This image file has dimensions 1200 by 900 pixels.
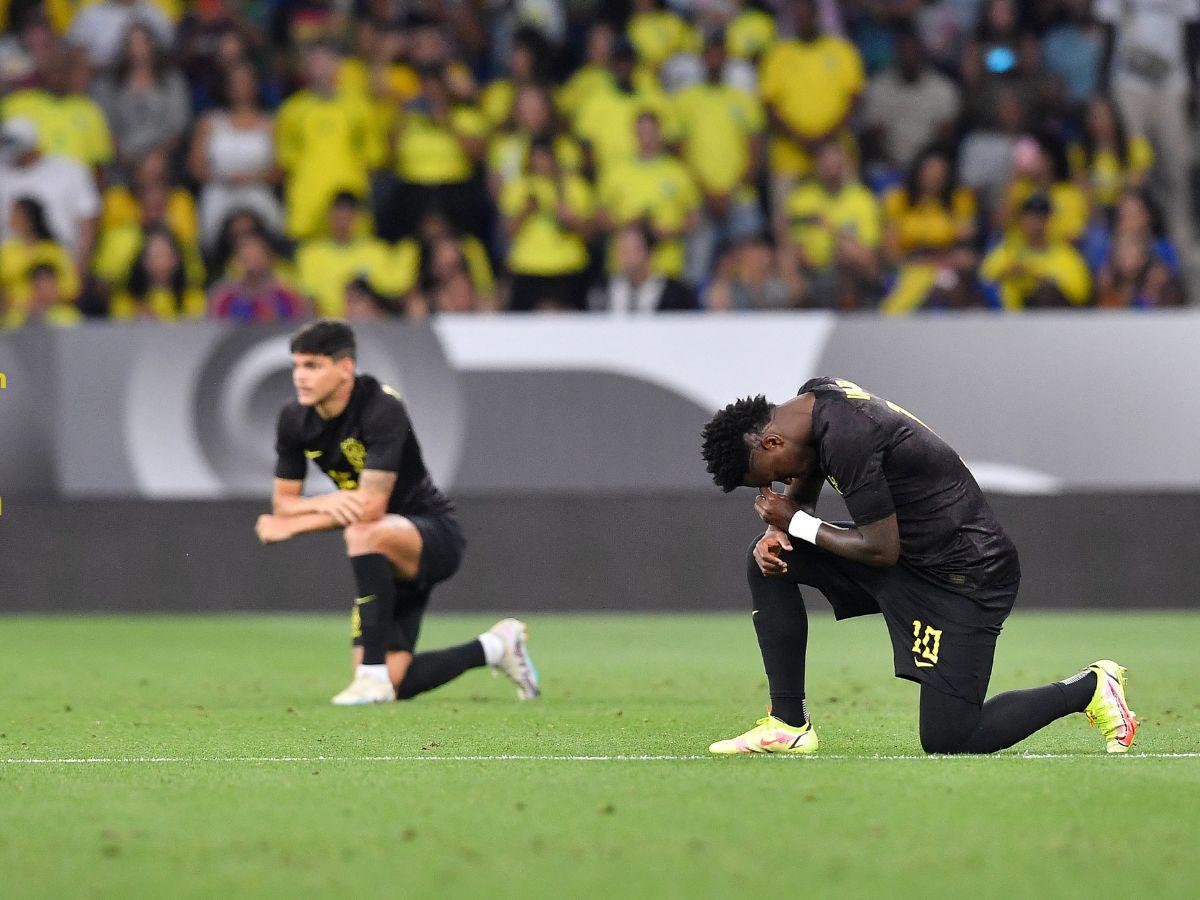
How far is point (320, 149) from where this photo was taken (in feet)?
53.1

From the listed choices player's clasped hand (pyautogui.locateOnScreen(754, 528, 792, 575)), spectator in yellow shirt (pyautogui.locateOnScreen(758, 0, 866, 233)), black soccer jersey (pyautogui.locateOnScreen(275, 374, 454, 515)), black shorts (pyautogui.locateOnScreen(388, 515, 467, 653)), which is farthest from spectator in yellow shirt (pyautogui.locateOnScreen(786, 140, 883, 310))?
player's clasped hand (pyautogui.locateOnScreen(754, 528, 792, 575))

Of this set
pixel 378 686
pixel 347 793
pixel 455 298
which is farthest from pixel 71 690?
pixel 455 298

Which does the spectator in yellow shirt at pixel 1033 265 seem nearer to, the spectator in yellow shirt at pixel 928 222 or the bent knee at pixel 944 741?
the spectator in yellow shirt at pixel 928 222

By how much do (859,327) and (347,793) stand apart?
8.35 m

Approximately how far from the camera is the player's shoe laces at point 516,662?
9133 millimetres

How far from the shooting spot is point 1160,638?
1206 centimetres

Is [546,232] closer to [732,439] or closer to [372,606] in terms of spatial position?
[372,606]

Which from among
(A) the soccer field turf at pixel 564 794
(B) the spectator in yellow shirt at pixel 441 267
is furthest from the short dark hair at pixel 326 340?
(B) the spectator in yellow shirt at pixel 441 267

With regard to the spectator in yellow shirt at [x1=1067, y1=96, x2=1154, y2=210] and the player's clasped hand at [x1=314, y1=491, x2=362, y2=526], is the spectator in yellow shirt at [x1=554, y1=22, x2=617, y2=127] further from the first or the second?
the player's clasped hand at [x1=314, y1=491, x2=362, y2=526]

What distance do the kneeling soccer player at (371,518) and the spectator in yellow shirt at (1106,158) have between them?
8.63 m

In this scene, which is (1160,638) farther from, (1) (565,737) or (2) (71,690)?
(2) (71,690)

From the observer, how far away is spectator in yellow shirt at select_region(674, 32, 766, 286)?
53.0 ft

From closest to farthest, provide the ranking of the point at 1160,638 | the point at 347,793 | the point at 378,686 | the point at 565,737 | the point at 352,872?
the point at 352,872 → the point at 347,793 → the point at 565,737 → the point at 378,686 → the point at 1160,638

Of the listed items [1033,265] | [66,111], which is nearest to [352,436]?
[1033,265]
